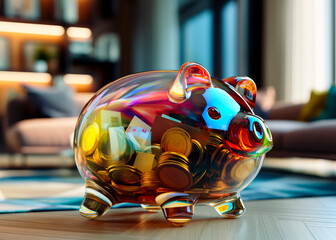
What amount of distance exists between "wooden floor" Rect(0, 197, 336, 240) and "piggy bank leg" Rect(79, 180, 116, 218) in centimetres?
2

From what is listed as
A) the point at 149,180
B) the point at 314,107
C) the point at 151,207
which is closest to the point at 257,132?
the point at 149,180

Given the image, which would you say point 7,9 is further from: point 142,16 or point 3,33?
point 142,16

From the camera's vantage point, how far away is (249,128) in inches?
29.0

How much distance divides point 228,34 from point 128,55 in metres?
1.79

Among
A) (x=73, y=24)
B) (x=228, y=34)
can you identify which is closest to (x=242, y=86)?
(x=73, y=24)

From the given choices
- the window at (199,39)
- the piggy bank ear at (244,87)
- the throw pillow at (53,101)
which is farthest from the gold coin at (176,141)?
the window at (199,39)

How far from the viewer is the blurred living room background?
10.3ft

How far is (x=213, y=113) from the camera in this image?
0.75 meters

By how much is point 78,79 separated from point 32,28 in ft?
2.82

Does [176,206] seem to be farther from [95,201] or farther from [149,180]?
[95,201]

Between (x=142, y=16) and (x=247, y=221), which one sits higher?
(x=142, y=16)

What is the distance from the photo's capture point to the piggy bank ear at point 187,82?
2.47 feet

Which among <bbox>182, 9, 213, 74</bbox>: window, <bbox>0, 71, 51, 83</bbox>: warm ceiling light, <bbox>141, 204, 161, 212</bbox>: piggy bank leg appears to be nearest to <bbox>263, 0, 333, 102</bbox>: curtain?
<bbox>182, 9, 213, 74</bbox>: window

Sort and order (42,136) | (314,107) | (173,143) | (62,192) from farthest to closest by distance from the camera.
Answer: (314,107) < (42,136) < (62,192) < (173,143)
